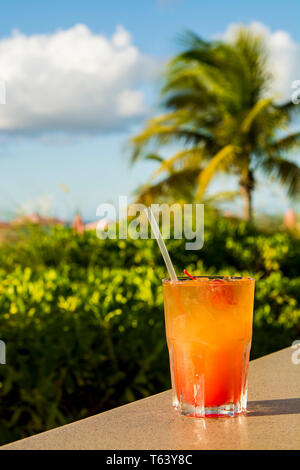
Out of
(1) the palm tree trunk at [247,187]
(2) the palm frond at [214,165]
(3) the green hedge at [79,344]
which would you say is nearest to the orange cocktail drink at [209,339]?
(3) the green hedge at [79,344]

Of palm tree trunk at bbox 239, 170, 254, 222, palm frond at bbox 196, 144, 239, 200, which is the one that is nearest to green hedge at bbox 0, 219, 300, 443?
palm frond at bbox 196, 144, 239, 200

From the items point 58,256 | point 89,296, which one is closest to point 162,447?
point 89,296

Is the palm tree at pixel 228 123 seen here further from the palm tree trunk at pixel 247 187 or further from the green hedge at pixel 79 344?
the green hedge at pixel 79 344

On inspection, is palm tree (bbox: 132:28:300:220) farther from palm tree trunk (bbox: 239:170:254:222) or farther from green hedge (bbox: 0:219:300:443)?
green hedge (bbox: 0:219:300:443)

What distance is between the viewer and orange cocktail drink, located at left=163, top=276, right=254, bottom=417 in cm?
103

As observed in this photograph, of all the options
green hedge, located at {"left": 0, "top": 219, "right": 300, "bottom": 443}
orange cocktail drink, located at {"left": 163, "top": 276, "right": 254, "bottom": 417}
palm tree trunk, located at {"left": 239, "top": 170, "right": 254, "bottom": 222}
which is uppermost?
palm tree trunk, located at {"left": 239, "top": 170, "right": 254, "bottom": 222}

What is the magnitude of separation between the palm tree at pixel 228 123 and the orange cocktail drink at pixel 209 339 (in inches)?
611

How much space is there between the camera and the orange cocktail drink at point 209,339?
103 cm

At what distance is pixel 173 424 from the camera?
91 cm

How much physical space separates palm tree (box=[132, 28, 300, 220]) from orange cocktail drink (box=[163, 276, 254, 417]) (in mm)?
15528

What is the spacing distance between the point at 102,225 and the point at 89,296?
2789mm

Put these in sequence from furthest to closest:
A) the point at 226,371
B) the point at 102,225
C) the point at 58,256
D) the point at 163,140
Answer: the point at 163,140 → the point at 102,225 → the point at 58,256 → the point at 226,371

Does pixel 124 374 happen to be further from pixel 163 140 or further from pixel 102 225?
pixel 163 140
